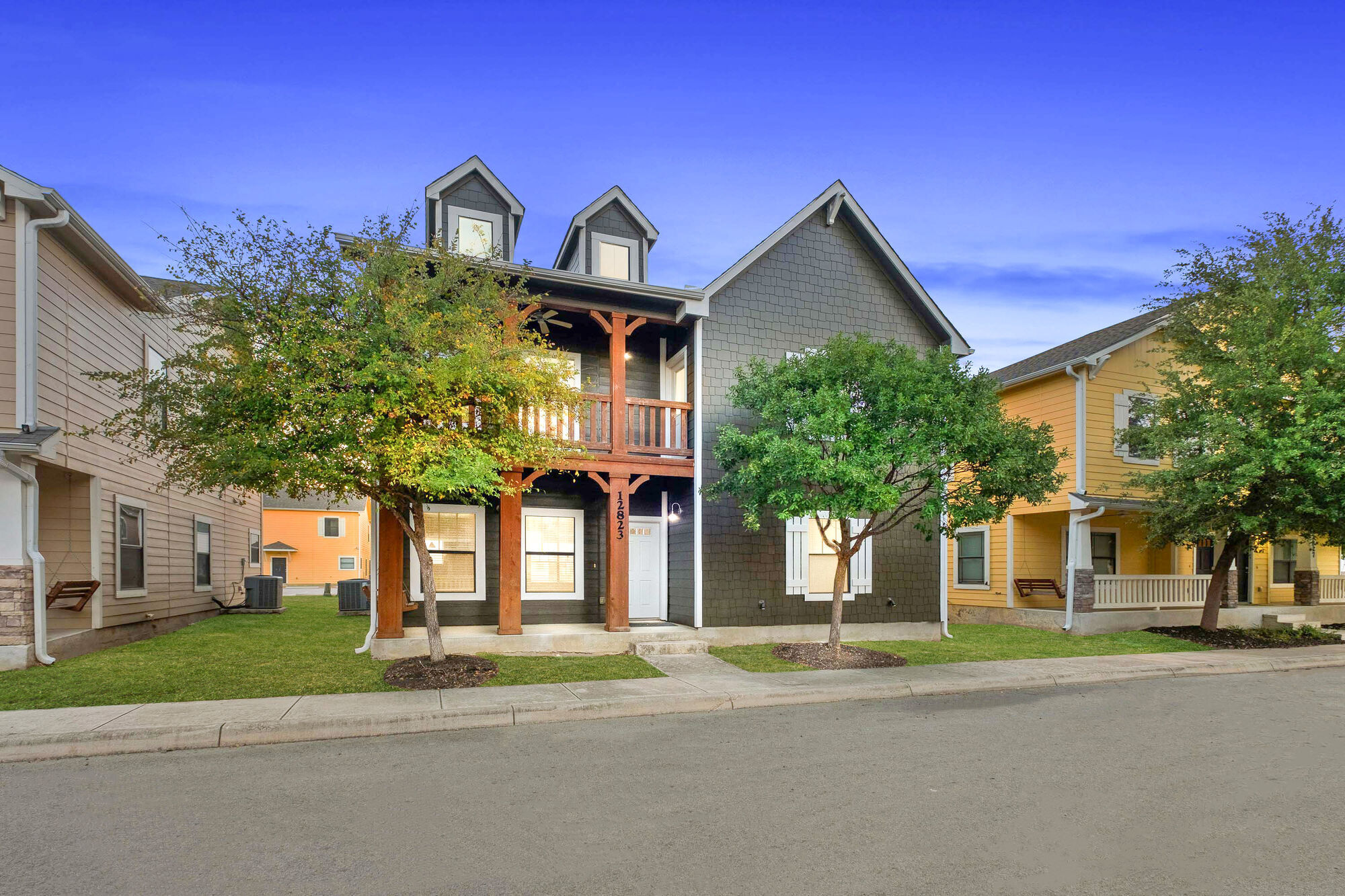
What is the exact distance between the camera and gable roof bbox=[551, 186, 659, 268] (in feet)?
51.2

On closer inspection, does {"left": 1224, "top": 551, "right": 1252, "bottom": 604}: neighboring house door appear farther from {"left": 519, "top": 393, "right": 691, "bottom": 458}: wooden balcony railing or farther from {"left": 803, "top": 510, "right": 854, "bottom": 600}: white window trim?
{"left": 519, "top": 393, "right": 691, "bottom": 458}: wooden balcony railing

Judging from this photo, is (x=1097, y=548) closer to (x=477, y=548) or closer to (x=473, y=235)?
(x=477, y=548)

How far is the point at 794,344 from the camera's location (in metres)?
14.5

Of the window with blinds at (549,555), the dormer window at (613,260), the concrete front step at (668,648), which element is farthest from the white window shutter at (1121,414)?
the window with blinds at (549,555)

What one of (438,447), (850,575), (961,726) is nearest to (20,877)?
(438,447)

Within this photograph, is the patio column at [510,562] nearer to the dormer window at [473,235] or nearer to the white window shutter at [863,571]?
the dormer window at [473,235]

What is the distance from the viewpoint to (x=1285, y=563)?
848 inches

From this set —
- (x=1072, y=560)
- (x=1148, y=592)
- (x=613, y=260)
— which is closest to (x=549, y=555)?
(x=613, y=260)

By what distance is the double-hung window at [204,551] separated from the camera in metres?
18.1

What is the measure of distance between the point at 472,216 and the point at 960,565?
52.0ft

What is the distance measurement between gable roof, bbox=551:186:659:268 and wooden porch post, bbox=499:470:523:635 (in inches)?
246

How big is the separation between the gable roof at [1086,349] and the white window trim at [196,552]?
1951 centimetres

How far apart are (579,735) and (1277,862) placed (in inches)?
219

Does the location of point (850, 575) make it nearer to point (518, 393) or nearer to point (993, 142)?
point (518, 393)
